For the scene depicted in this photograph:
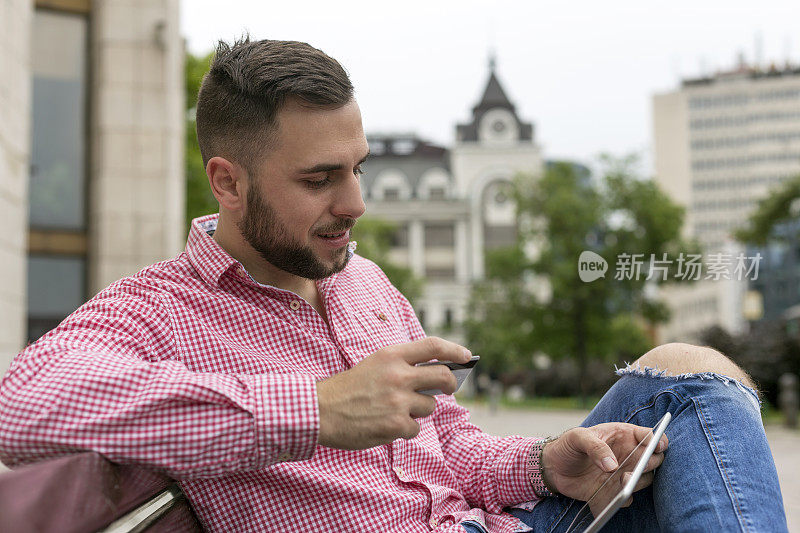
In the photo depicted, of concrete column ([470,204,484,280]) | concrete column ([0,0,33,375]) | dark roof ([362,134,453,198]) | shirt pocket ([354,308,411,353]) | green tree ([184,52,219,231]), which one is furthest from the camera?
dark roof ([362,134,453,198])

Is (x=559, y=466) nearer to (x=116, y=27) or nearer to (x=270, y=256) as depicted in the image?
(x=270, y=256)

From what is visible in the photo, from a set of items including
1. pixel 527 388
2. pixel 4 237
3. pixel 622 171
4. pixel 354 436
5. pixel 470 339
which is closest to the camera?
pixel 354 436

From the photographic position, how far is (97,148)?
1418 centimetres

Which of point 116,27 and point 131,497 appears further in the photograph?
point 116,27

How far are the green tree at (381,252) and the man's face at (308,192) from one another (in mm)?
41411

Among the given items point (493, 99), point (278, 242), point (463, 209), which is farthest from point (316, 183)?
point (493, 99)

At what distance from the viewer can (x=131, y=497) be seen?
141 centimetres

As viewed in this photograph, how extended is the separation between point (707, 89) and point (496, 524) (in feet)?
380

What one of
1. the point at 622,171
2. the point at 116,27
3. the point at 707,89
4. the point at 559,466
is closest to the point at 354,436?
the point at 559,466

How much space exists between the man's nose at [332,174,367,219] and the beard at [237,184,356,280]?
3cm

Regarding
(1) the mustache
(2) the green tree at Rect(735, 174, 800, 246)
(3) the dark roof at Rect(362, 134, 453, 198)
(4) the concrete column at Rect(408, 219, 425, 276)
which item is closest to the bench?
(1) the mustache

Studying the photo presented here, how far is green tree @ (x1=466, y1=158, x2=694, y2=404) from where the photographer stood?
27.7 metres

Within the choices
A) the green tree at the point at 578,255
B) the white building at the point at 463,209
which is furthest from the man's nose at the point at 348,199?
the white building at the point at 463,209

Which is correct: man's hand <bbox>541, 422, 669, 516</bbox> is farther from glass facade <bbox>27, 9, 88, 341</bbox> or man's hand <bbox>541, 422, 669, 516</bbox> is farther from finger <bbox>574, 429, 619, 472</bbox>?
glass facade <bbox>27, 9, 88, 341</bbox>
